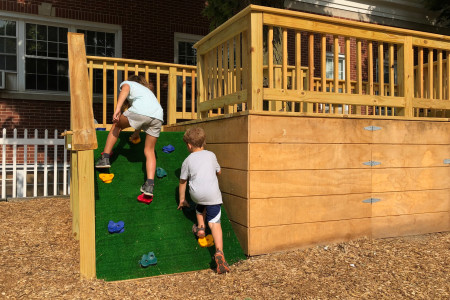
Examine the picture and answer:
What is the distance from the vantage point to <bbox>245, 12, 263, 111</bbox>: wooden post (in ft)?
13.7

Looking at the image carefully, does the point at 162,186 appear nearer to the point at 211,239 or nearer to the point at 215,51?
the point at 211,239

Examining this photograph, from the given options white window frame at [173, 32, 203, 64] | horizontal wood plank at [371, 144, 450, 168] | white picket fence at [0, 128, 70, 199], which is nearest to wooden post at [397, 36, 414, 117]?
horizontal wood plank at [371, 144, 450, 168]

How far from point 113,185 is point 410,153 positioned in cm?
364

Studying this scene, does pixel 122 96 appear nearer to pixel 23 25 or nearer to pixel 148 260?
pixel 148 260

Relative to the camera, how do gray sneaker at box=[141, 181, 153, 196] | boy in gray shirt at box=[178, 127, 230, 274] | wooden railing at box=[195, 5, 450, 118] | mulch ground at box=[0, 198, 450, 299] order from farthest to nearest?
gray sneaker at box=[141, 181, 153, 196] < wooden railing at box=[195, 5, 450, 118] < boy in gray shirt at box=[178, 127, 230, 274] < mulch ground at box=[0, 198, 450, 299]

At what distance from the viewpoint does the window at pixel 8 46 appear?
29.8 feet

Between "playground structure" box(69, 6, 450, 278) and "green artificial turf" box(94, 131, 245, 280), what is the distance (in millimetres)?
197

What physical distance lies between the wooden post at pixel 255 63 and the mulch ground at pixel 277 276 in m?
1.64

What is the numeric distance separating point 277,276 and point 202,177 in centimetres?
119

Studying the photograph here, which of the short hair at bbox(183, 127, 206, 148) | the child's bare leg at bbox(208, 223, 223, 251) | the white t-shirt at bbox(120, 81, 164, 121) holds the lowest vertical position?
the child's bare leg at bbox(208, 223, 223, 251)

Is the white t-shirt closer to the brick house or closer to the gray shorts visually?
the gray shorts

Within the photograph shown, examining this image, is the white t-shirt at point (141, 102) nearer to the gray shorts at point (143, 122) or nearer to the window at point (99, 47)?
the gray shorts at point (143, 122)

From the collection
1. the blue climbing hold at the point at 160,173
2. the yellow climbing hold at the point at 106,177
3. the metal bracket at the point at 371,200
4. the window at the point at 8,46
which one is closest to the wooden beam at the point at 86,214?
the yellow climbing hold at the point at 106,177

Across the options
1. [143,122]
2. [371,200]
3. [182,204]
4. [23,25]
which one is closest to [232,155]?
[182,204]
